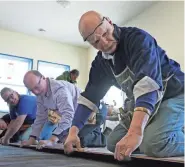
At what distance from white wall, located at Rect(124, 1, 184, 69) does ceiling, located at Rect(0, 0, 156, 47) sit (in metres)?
0.17

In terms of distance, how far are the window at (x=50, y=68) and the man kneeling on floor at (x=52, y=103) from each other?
10.2 ft

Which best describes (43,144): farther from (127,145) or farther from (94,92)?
(127,145)

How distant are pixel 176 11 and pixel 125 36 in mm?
2819

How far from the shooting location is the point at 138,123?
0.93 meters

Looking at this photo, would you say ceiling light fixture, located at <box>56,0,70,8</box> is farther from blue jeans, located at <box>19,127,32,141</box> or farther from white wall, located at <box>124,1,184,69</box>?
blue jeans, located at <box>19,127,32,141</box>

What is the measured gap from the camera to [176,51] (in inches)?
144

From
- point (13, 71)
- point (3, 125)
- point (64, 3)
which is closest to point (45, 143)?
point (3, 125)

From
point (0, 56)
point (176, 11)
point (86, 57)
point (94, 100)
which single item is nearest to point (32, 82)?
point (94, 100)

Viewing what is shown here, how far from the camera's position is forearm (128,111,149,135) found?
92cm

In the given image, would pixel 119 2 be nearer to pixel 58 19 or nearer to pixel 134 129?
pixel 58 19

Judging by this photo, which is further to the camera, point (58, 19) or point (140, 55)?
point (58, 19)

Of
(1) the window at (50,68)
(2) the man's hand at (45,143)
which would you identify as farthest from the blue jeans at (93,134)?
(1) the window at (50,68)

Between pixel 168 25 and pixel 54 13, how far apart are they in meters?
1.78

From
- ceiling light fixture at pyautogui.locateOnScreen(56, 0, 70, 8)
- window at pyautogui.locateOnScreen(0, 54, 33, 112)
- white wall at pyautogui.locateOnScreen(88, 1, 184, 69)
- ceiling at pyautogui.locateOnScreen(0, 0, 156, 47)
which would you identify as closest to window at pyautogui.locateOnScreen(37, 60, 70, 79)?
window at pyautogui.locateOnScreen(0, 54, 33, 112)
